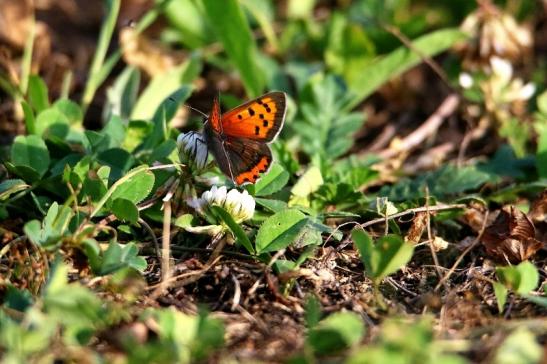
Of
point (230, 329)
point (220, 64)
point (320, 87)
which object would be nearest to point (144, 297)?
point (230, 329)

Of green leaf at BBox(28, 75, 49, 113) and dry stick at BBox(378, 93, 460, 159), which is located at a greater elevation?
green leaf at BBox(28, 75, 49, 113)

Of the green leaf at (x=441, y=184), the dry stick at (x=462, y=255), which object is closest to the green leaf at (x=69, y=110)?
the green leaf at (x=441, y=184)

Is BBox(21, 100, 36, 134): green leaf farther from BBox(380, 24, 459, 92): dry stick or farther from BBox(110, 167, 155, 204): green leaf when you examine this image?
BBox(380, 24, 459, 92): dry stick

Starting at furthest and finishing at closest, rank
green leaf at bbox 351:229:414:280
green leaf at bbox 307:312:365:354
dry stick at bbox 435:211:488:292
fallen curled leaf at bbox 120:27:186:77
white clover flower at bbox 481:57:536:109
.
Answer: fallen curled leaf at bbox 120:27:186:77
white clover flower at bbox 481:57:536:109
dry stick at bbox 435:211:488:292
green leaf at bbox 351:229:414:280
green leaf at bbox 307:312:365:354

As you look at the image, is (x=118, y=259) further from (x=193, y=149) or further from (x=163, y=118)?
(x=163, y=118)

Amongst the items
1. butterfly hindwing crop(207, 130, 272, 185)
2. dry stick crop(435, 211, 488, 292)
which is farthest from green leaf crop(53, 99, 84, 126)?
dry stick crop(435, 211, 488, 292)


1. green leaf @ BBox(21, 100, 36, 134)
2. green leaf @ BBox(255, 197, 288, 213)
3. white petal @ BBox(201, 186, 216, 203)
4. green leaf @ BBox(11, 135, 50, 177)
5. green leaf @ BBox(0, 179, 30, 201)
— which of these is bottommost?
green leaf @ BBox(255, 197, 288, 213)

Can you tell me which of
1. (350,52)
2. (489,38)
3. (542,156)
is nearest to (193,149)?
(542,156)
